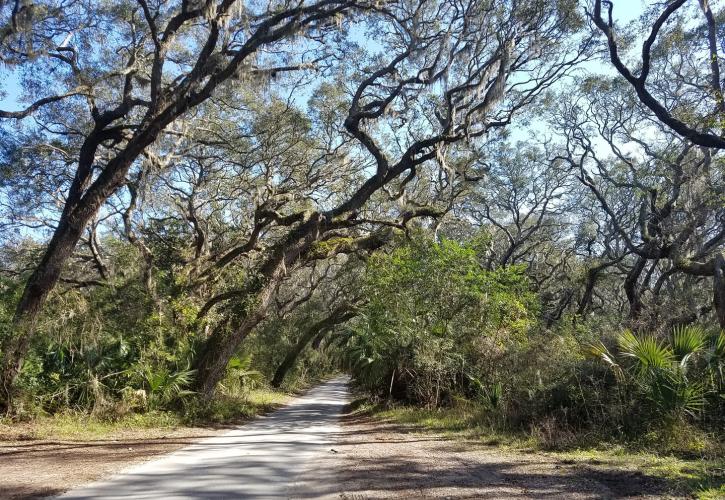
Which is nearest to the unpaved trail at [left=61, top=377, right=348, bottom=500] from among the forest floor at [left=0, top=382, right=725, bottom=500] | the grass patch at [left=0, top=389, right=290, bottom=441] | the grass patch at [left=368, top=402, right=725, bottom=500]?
the forest floor at [left=0, top=382, right=725, bottom=500]

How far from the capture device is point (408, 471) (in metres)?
6.89

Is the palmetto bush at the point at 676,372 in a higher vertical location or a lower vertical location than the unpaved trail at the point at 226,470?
higher

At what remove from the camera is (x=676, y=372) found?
26.1ft

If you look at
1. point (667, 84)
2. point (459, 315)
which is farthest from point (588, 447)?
point (667, 84)

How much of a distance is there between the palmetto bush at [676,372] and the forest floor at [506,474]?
1170 millimetres

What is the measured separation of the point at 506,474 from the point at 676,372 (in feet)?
11.4

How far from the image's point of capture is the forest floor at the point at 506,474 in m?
5.54

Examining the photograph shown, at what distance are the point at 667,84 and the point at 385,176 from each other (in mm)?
12445

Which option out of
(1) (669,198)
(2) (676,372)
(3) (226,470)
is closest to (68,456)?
(3) (226,470)

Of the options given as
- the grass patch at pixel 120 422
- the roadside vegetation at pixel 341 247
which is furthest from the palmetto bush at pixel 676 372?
the grass patch at pixel 120 422

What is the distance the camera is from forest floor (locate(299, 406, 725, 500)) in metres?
5.54

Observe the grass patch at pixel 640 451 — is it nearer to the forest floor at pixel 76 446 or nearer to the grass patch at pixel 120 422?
the forest floor at pixel 76 446

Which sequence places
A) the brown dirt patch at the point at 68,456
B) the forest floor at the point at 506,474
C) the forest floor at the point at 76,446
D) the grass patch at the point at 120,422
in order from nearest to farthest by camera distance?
the forest floor at the point at 506,474 → the brown dirt patch at the point at 68,456 → the forest floor at the point at 76,446 → the grass patch at the point at 120,422

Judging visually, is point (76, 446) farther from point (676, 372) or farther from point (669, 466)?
point (676, 372)
